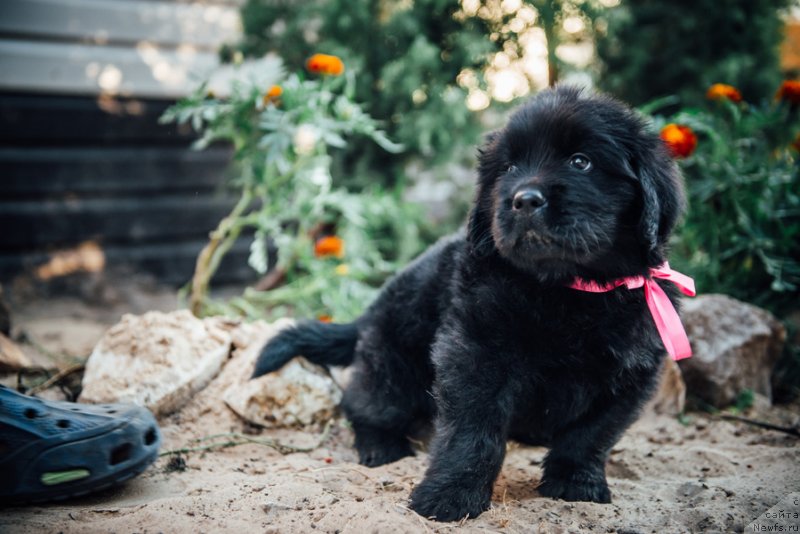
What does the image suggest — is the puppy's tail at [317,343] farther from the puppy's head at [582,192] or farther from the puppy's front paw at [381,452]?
the puppy's head at [582,192]

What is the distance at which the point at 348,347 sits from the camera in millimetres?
2648

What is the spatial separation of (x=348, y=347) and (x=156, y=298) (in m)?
2.76

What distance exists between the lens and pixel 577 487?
1998mm

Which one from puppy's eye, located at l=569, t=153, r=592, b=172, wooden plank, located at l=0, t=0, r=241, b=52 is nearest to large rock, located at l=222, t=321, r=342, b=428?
puppy's eye, located at l=569, t=153, r=592, b=172

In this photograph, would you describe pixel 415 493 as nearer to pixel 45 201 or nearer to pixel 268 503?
pixel 268 503

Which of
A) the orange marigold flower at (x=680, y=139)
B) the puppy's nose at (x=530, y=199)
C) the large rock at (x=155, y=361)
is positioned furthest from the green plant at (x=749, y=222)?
the large rock at (x=155, y=361)

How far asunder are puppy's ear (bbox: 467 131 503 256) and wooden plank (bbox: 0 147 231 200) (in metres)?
3.56

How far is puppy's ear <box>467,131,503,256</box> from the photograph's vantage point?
2025 mm

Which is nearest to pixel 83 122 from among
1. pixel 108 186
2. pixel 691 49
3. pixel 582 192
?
pixel 108 186

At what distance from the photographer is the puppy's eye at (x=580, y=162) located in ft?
6.04

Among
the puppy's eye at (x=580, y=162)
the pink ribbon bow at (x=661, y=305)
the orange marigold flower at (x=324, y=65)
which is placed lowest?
the pink ribbon bow at (x=661, y=305)

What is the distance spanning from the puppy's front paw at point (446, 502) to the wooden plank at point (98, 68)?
3685 millimetres

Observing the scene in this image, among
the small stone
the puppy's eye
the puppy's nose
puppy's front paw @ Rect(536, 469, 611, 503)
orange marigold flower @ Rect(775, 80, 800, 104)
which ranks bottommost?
puppy's front paw @ Rect(536, 469, 611, 503)

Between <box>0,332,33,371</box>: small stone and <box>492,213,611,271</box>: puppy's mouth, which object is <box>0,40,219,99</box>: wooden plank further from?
<box>492,213,611,271</box>: puppy's mouth
